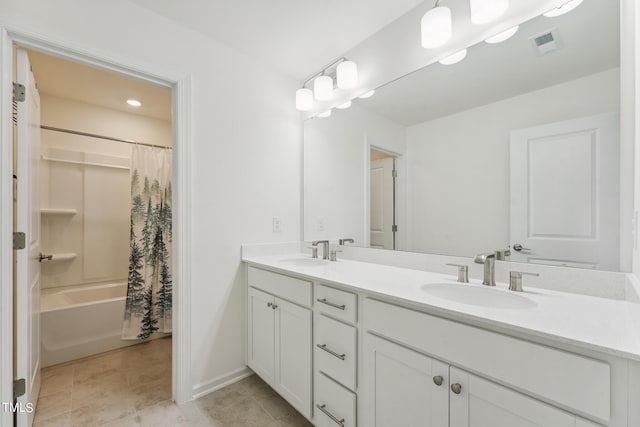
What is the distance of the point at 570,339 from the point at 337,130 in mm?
1830

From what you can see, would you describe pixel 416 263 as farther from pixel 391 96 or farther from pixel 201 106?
pixel 201 106

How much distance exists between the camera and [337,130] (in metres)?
2.17

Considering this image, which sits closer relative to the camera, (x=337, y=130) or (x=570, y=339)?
(x=570, y=339)

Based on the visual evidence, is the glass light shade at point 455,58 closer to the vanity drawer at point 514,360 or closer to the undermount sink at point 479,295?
the undermount sink at point 479,295

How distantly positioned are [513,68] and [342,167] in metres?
1.17

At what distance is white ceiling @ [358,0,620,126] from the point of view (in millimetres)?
1074

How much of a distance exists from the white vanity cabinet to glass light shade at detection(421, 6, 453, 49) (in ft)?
4.63

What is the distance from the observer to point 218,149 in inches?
76.0

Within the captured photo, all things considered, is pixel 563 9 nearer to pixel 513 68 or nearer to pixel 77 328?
pixel 513 68

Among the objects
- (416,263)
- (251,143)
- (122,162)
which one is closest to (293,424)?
(416,263)

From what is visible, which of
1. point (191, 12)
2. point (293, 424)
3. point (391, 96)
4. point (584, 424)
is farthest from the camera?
point (391, 96)

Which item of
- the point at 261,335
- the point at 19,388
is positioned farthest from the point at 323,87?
the point at 19,388

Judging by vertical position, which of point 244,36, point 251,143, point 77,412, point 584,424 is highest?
point 244,36

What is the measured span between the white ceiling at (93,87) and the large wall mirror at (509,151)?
1905mm
